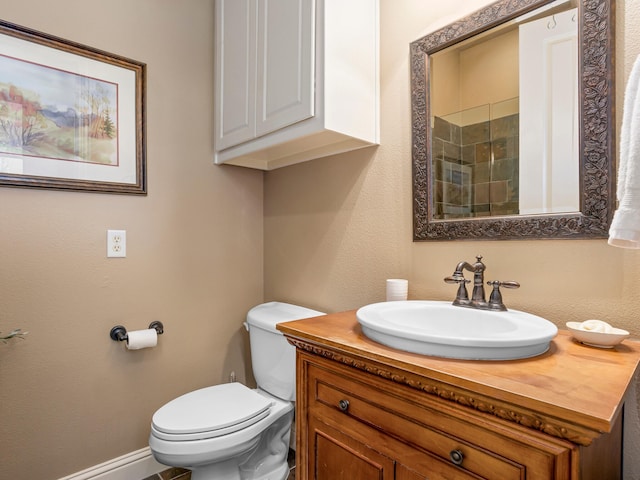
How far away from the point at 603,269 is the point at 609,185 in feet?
0.73

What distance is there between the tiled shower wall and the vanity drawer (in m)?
0.70

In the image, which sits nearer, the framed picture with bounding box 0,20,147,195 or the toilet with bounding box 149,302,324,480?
the toilet with bounding box 149,302,324,480

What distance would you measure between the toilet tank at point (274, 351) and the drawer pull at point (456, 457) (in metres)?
0.93

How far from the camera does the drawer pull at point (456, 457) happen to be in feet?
2.24

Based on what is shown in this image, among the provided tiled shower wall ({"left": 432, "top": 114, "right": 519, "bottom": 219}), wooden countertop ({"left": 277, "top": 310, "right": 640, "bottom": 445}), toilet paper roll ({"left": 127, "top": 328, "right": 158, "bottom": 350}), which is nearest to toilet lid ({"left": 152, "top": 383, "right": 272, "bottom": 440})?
toilet paper roll ({"left": 127, "top": 328, "right": 158, "bottom": 350})

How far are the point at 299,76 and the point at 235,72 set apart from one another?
20.9 inches

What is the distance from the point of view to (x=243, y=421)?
4.43 feet

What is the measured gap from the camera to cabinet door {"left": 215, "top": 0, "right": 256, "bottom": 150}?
63.5 inches

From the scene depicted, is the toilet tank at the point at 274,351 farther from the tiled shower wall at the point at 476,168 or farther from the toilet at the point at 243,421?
the tiled shower wall at the point at 476,168

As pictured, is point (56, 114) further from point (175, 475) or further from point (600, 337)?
point (600, 337)

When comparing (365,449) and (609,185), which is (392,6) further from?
(365,449)

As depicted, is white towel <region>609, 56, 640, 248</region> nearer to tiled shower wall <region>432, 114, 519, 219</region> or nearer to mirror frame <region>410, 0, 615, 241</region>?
mirror frame <region>410, 0, 615, 241</region>

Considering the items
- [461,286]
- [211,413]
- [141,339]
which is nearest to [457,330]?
[461,286]

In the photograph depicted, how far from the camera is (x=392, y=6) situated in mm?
1439
